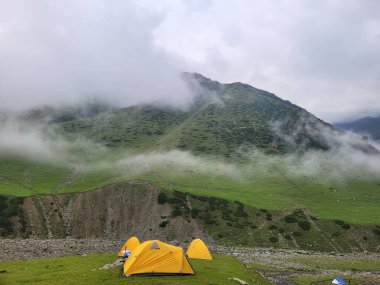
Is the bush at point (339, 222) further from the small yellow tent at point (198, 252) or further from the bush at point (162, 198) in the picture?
the small yellow tent at point (198, 252)

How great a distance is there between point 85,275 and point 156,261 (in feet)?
26.4

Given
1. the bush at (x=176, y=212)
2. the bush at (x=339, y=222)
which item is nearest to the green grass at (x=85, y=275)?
the bush at (x=176, y=212)

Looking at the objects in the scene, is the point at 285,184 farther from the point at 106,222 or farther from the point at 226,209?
the point at 106,222

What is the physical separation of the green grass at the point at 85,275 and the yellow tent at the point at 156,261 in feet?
4.14

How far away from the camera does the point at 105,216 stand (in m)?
106

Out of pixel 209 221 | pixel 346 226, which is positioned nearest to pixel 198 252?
pixel 209 221

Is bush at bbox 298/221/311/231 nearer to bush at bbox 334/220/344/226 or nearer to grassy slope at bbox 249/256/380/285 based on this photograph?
bush at bbox 334/220/344/226

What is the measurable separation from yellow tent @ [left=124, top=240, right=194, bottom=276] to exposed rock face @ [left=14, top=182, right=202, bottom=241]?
51675mm

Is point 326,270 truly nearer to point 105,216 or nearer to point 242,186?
point 105,216

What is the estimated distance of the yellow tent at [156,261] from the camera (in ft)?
138

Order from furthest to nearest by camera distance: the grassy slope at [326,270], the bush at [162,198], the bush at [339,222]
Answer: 1. the bush at [162,198]
2. the bush at [339,222]
3. the grassy slope at [326,270]

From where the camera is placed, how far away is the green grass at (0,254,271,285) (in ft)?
130

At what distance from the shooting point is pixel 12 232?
93250 mm

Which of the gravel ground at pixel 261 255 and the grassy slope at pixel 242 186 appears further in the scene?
the grassy slope at pixel 242 186
